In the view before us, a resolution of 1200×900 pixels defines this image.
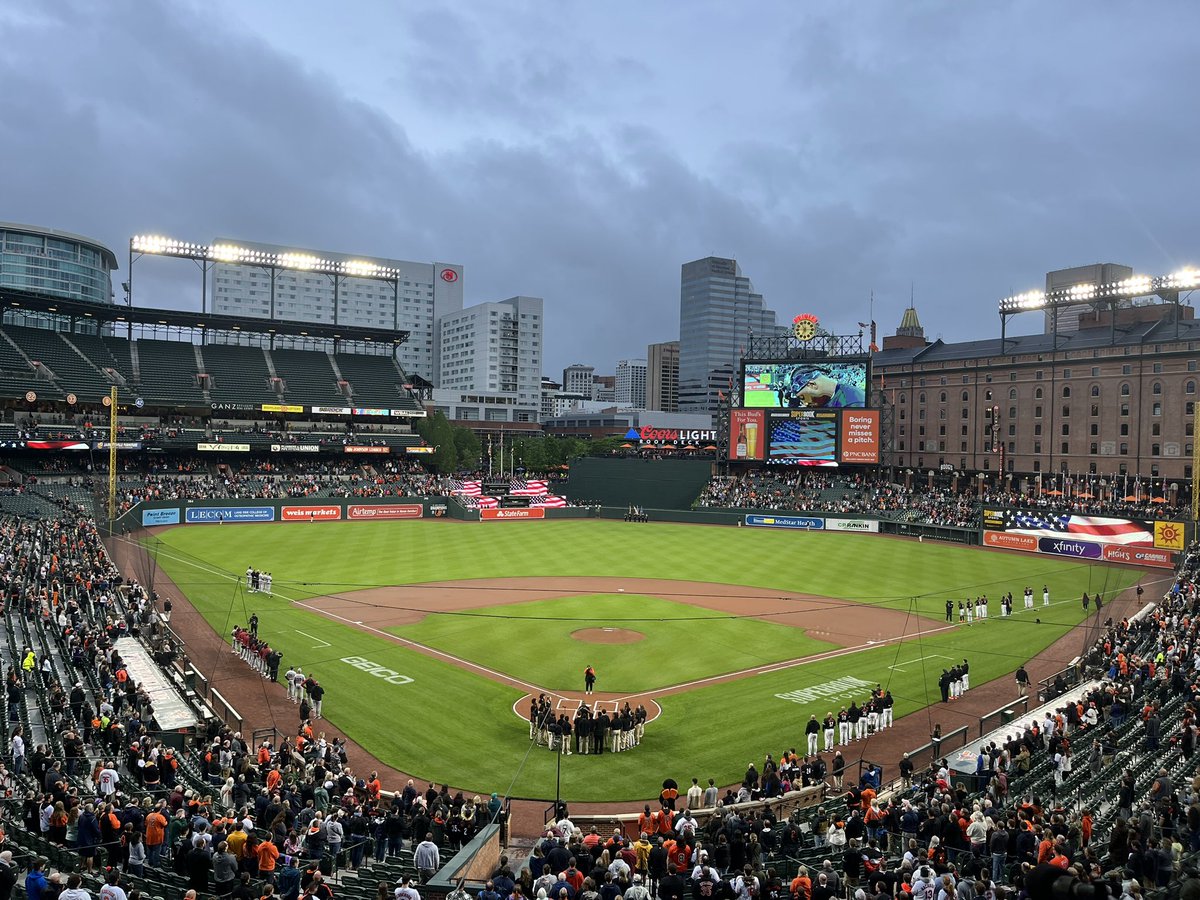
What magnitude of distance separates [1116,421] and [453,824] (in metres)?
85.5

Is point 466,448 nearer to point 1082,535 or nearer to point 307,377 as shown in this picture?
point 307,377

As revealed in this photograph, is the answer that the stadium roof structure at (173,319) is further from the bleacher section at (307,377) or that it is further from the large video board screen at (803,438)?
the large video board screen at (803,438)

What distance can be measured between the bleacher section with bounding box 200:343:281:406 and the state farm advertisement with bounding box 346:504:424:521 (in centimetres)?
1975

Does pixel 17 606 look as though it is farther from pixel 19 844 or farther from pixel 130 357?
pixel 130 357

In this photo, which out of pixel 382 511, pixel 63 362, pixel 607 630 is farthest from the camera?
pixel 63 362

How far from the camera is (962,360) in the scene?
9656 cm

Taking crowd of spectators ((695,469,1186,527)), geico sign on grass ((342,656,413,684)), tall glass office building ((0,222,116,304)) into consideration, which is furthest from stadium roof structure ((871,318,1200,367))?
tall glass office building ((0,222,116,304))

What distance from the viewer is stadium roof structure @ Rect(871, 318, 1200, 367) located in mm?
81375

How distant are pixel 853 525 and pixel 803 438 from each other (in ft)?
41.7


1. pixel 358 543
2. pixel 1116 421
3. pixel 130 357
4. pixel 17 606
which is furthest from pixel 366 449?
pixel 1116 421

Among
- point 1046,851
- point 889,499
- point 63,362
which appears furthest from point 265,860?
point 63,362

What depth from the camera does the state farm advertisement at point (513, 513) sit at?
81.2 m

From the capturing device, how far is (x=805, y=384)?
288ft

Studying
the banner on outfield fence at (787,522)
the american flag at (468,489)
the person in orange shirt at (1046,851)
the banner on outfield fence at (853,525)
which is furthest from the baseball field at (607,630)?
the american flag at (468,489)
